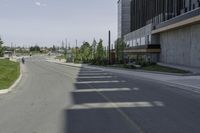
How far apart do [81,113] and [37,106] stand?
2615 millimetres

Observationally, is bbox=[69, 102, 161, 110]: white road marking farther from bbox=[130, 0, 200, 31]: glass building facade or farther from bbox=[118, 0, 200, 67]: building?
Result: bbox=[130, 0, 200, 31]: glass building facade

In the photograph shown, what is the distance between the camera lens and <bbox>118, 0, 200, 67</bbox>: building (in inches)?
1870

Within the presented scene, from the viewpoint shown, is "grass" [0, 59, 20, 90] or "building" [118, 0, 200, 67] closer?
"grass" [0, 59, 20, 90]

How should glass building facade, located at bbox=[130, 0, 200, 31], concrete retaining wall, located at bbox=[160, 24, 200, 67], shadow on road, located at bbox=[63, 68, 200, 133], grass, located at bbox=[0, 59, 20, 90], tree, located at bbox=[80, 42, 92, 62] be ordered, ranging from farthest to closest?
tree, located at bbox=[80, 42, 92, 62] → glass building facade, located at bbox=[130, 0, 200, 31] → concrete retaining wall, located at bbox=[160, 24, 200, 67] → grass, located at bbox=[0, 59, 20, 90] → shadow on road, located at bbox=[63, 68, 200, 133]

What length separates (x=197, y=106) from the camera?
14.6 metres

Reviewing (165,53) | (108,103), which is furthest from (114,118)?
(165,53)

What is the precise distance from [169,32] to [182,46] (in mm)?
8029

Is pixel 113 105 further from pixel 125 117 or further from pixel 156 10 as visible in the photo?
pixel 156 10

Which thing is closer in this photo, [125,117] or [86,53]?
[125,117]

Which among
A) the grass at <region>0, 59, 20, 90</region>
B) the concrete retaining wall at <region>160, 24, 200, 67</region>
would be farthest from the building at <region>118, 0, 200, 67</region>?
the grass at <region>0, 59, 20, 90</region>

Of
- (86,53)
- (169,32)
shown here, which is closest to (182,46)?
(169,32)

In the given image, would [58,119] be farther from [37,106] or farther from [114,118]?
[37,106]

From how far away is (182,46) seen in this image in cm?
5341

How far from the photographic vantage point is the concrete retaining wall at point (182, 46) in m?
46.9
